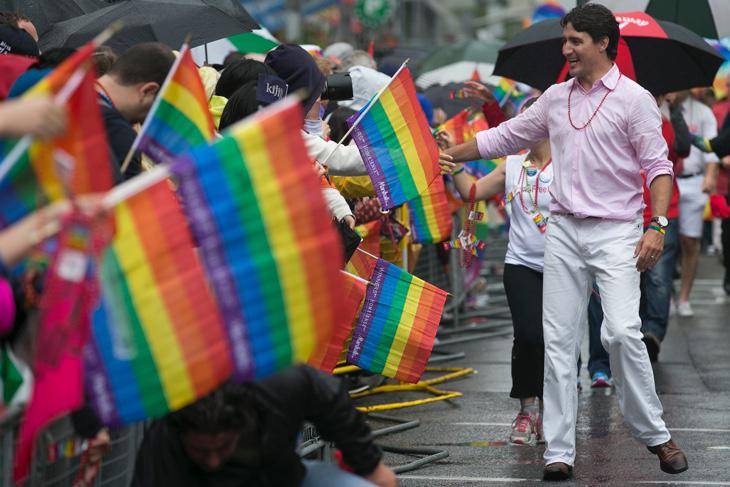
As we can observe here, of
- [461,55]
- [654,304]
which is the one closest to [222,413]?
[654,304]

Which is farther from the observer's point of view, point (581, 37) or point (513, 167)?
point (513, 167)

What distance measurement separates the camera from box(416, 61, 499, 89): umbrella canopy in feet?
63.7

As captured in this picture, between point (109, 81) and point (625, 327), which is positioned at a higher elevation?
point (109, 81)

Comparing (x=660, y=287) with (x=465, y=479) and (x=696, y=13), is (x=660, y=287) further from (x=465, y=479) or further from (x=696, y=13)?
(x=465, y=479)

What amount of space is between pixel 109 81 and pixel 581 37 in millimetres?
2750

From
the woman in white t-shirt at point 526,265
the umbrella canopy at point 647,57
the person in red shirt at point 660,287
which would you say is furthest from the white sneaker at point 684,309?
the woman in white t-shirt at point 526,265

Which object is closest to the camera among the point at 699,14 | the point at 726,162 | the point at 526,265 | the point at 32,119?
the point at 32,119

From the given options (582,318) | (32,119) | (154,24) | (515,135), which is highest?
(32,119)

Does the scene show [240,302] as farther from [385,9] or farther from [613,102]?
[385,9]

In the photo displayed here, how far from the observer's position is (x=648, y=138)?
7125 mm

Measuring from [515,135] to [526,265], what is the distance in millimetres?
1063

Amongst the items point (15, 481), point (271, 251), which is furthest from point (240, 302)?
point (15, 481)

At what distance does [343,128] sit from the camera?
930cm

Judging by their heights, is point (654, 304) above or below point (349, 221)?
below
